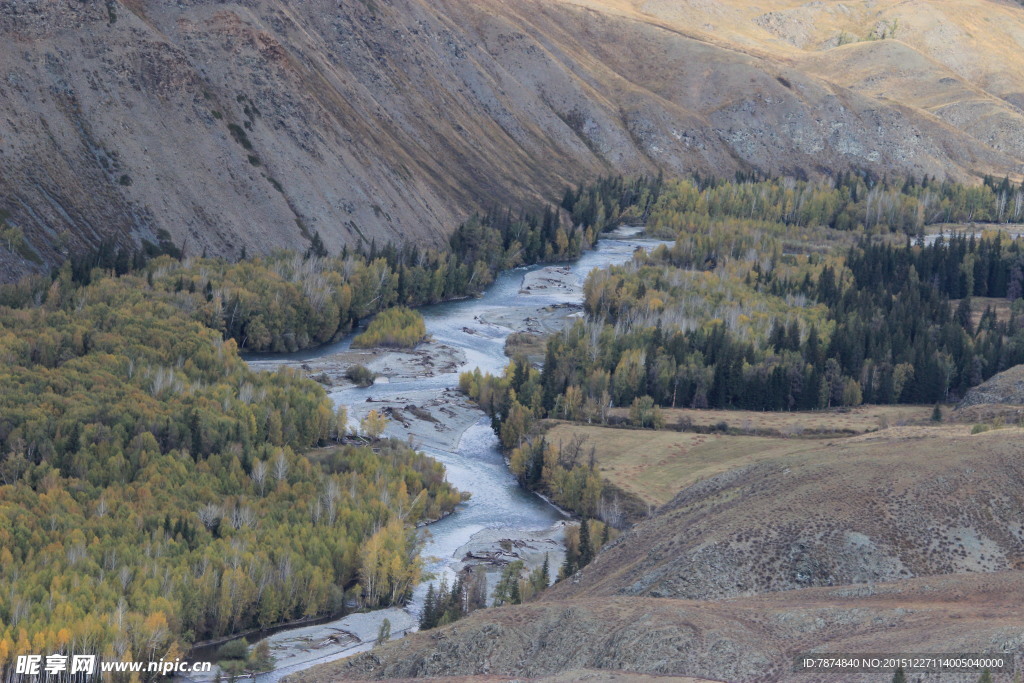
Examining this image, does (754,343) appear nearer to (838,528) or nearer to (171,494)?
(171,494)

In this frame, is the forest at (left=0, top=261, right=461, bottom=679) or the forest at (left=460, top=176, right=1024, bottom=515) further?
the forest at (left=460, top=176, right=1024, bottom=515)

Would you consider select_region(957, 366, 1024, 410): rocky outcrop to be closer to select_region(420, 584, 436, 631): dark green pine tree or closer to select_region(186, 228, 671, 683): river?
select_region(186, 228, 671, 683): river

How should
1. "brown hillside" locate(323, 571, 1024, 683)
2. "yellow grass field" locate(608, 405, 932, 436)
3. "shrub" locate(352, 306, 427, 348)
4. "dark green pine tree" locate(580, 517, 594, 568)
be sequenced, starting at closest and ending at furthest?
"brown hillside" locate(323, 571, 1024, 683)
"dark green pine tree" locate(580, 517, 594, 568)
"yellow grass field" locate(608, 405, 932, 436)
"shrub" locate(352, 306, 427, 348)

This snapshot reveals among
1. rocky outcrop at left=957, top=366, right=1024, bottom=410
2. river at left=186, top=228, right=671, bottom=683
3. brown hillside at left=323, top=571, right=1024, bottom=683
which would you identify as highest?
brown hillside at left=323, top=571, right=1024, bottom=683

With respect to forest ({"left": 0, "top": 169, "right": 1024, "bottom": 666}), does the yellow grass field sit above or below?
below

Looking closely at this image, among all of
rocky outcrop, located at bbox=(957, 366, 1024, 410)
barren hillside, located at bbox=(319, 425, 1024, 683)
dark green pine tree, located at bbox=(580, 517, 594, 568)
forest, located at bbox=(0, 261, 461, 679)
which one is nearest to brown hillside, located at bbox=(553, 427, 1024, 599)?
barren hillside, located at bbox=(319, 425, 1024, 683)

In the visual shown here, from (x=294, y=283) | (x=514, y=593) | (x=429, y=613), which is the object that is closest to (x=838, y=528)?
(x=514, y=593)
